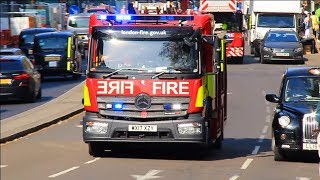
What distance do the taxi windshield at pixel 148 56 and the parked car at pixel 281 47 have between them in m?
27.8

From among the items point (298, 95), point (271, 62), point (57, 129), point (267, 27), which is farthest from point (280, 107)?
point (267, 27)

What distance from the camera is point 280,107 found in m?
16.0

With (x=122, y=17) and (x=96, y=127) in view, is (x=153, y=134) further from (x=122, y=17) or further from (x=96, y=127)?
(x=122, y=17)

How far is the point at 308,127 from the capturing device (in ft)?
49.5

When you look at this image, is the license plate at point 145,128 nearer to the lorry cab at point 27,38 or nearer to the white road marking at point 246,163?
the white road marking at point 246,163

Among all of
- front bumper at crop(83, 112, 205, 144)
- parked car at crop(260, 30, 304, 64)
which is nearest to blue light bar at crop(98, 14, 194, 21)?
front bumper at crop(83, 112, 205, 144)

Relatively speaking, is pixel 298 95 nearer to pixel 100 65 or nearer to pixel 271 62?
pixel 100 65

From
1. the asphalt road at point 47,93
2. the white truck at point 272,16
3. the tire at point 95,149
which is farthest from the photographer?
the white truck at point 272,16

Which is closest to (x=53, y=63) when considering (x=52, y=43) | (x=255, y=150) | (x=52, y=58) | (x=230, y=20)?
(x=52, y=58)

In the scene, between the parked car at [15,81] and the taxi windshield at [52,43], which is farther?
the taxi windshield at [52,43]

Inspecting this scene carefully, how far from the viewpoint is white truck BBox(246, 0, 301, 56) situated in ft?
155

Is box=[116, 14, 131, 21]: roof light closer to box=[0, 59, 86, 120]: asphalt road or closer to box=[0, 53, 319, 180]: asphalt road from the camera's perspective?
box=[0, 53, 319, 180]: asphalt road

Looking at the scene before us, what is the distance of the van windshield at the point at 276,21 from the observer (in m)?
47.8

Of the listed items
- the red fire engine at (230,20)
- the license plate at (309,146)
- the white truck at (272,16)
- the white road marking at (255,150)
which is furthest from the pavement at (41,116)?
the white truck at (272,16)
